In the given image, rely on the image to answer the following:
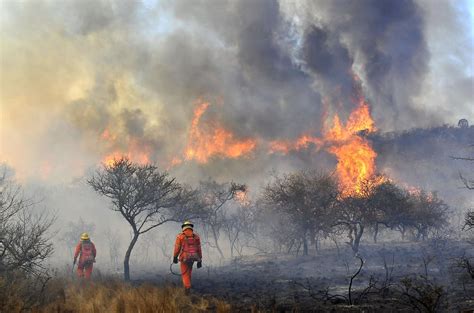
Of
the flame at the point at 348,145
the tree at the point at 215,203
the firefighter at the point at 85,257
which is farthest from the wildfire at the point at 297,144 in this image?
the firefighter at the point at 85,257

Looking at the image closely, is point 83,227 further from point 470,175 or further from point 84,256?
point 470,175

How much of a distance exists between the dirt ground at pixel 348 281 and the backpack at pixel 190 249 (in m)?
1.43

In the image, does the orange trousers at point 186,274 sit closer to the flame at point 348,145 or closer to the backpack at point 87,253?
the backpack at point 87,253

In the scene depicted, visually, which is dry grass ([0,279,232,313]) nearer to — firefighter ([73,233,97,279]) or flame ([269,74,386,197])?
firefighter ([73,233,97,279])

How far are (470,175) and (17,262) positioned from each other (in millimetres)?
97420

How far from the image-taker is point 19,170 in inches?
4146

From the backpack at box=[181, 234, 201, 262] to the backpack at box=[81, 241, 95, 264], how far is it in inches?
263

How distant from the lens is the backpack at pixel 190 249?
16.5 metres

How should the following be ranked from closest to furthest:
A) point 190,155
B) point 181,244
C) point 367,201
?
point 181,244
point 367,201
point 190,155

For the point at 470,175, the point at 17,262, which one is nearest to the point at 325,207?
the point at 17,262

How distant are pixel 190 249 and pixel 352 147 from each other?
7702 centimetres

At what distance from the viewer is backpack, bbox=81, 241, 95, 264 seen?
67.6 ft

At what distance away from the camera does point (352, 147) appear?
8862cm

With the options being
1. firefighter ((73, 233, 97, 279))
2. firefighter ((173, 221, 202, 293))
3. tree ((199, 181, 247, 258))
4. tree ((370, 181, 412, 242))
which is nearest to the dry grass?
firefighter ((173, 221, 202, 293))
